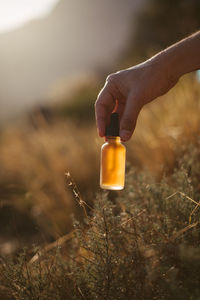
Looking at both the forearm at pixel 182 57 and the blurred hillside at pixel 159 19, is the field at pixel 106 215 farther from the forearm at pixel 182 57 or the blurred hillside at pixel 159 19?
the blurred hillside at pixel 159 19

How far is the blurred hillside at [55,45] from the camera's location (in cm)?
3541

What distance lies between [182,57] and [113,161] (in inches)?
21.5

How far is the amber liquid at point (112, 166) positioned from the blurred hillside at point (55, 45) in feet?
115

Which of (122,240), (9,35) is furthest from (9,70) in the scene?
(122,240)

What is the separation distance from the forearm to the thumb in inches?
8.2

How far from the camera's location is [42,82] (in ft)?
128

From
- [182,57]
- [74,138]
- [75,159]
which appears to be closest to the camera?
[182,57]

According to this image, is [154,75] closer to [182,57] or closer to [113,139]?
[182,57]

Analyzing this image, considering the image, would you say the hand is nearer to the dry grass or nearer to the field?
the field

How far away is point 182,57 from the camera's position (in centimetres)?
104

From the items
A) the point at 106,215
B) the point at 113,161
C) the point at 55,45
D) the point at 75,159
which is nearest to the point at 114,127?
the point at 113,161

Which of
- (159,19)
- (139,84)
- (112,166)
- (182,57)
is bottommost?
(112,166)

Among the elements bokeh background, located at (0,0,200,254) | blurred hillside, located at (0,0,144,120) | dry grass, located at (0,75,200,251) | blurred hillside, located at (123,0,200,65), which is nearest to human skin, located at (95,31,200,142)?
bokeh background, located at (0,0,200,254)

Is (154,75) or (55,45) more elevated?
A: (55,45)
